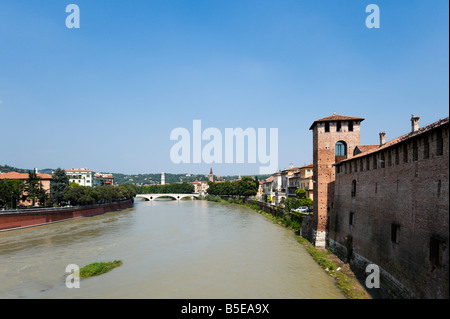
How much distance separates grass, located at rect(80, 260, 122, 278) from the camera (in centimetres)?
1812

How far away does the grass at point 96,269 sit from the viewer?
59.5 ft

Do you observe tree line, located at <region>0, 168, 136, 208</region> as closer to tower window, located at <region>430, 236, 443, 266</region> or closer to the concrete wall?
the concrete wall

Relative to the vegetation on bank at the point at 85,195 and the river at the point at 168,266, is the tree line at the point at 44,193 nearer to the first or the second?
the vegetation on bank at the point at 85,195

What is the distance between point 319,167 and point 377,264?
10.8m

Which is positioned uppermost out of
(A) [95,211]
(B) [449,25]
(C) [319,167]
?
(B) [449,25]

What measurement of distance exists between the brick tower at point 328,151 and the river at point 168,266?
3151mm

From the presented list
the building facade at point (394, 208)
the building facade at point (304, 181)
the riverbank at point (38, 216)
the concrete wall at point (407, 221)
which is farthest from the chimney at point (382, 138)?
the riverbank at point (38, 216)

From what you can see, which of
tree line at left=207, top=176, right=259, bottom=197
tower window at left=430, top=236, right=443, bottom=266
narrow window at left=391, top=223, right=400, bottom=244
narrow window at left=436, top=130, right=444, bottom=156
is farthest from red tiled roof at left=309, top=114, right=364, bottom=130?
tree line at left=207, top=176, right=259, bottom=197

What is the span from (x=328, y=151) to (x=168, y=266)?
15.8 metres

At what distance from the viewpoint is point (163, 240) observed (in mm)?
30453

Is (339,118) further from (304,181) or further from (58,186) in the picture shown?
(58,186)

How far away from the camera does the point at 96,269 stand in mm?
18625
